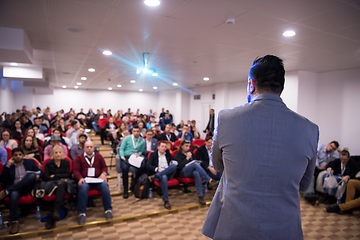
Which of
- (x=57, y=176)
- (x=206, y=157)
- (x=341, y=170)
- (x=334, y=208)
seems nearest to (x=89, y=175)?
(x=57, y=176)

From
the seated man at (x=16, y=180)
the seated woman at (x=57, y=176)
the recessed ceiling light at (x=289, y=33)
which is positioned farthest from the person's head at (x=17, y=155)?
the recessed ceiling light at (x=289, y=33)

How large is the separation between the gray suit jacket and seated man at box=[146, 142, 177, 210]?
3.84m

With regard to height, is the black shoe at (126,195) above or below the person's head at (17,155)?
below

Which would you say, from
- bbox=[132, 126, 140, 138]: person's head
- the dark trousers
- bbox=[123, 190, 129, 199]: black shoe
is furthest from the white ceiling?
bbox=[123, 190, 129, 199]: black shoe

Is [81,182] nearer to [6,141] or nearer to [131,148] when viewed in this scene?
[131,148]

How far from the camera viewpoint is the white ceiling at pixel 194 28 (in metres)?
3.10

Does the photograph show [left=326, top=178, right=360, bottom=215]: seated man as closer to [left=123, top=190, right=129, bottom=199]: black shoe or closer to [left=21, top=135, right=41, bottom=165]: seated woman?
[left=123, top=190, right=129, bottom=199]: black shoe

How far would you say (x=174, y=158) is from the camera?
5430mm

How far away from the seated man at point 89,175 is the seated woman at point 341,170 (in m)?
4.63

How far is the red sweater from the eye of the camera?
13.7ft

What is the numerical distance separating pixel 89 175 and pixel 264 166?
13.1 ft

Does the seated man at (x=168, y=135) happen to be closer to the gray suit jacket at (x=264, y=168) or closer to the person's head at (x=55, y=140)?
the person's head at (x=55, y=140)

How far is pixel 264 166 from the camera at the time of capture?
0.88 m

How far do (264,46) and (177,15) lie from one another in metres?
2.37
